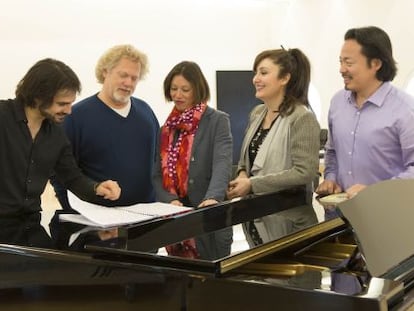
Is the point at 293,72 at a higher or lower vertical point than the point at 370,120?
higher

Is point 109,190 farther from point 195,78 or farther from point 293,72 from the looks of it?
point 293,72

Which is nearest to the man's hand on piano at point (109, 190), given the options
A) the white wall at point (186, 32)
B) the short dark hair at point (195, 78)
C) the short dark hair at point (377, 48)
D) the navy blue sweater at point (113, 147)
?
the navy blue sweater at point (113, 147)

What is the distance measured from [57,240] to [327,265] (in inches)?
31.0

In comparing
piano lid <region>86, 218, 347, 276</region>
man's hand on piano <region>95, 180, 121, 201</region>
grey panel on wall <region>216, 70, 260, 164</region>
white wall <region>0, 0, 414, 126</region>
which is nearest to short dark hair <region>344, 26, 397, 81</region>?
piano lid <region>86, 218, 347, 276</region>

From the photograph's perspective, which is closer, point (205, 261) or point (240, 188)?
point (205, 261)

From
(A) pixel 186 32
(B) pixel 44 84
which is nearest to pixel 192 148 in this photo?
(B) pixel 44 84

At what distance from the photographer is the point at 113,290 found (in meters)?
1.55

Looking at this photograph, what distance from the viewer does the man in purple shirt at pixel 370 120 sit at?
2385 millimetres

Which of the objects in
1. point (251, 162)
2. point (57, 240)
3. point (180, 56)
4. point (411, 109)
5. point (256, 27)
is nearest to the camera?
point (57, 240)

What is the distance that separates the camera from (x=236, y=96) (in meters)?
7.18

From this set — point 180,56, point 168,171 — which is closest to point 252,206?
point 168,171

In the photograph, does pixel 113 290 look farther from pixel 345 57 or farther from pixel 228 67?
pixel 228 67

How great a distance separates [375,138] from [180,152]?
31.6 inches

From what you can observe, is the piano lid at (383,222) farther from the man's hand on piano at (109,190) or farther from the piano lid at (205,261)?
the man's hand on piano at (109,190)
